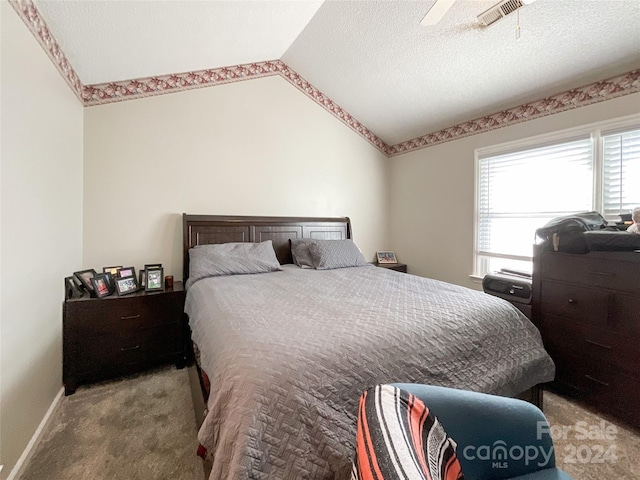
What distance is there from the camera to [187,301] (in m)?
2.31

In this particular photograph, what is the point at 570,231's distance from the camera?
1878mm

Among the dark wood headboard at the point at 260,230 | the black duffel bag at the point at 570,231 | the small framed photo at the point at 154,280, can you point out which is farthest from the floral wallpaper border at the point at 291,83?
the small framed photo at the point at 154,280

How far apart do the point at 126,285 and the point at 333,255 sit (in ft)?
6.04

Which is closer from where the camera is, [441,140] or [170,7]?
[170,7]

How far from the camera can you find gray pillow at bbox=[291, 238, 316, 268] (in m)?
3.01

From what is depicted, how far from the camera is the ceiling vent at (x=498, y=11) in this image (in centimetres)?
176

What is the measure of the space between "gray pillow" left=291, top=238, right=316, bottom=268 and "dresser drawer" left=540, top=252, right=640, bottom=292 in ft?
6.34

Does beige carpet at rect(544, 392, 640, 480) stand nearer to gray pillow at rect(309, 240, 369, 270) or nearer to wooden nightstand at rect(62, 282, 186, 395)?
gray pillow at rect(309, 240, 369, 270)

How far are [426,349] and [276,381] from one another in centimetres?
69

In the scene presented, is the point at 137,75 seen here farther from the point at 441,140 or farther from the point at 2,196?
the point at 441,140

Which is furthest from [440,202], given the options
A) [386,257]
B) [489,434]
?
[489,434]

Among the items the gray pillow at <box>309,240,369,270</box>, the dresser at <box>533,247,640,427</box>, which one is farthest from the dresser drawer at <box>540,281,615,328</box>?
the gray pillow at <box>309,240,369,270</box>

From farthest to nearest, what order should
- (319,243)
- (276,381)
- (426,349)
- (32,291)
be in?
(319,243) < (32,291) < (426,349) < (276,381)

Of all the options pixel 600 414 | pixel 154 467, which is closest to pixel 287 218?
pixel 154 467
